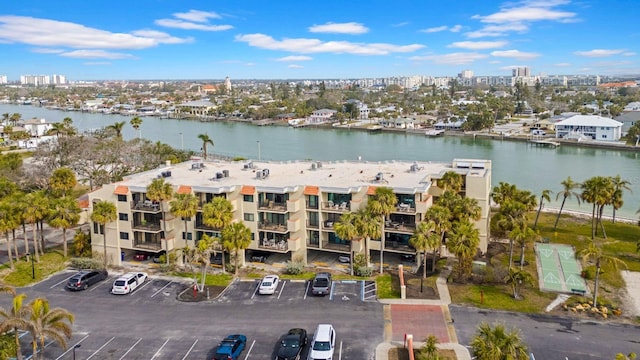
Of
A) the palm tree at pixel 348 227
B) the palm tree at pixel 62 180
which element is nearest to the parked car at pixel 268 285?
the palm tree at pixel 348 227

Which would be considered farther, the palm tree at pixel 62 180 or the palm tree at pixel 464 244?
the palm tree at pixel 62 180

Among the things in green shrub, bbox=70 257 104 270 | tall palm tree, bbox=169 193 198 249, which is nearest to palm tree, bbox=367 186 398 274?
tall palm tree, bbox=169 193 198 249

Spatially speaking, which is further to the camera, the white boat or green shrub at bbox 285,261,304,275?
the white boat

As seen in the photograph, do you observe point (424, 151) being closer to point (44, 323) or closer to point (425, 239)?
point (425, 239)

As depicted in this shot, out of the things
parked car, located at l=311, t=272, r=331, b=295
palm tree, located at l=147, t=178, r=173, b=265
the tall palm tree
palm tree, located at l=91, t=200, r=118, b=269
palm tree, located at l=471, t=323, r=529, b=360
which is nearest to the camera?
palm tree, located at l=471, t=323, r=529, b=360

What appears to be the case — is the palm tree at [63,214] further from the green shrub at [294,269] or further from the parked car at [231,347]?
the parked car at [231,347]

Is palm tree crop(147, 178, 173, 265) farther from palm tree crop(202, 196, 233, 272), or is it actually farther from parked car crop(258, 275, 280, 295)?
parked car crop(258, 275, 280, 295)
